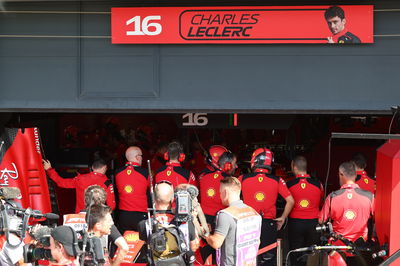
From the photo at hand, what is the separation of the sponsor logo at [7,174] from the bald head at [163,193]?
10.9 feet

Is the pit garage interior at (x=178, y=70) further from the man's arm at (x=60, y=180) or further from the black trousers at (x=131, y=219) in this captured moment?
the black trousers at (x=131, y=219)

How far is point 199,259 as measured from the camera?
26.5ft

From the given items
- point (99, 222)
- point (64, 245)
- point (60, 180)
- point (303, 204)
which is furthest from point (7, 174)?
point (64, 245)

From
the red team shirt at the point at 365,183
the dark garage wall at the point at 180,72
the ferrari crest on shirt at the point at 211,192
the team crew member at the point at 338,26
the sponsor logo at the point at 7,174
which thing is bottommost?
the ferrari crest on shirt at the point at 211,192

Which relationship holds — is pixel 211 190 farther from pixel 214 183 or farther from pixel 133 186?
pixel 133 186

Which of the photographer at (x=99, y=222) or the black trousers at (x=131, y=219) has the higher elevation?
the photographer at (x=99, y=222)

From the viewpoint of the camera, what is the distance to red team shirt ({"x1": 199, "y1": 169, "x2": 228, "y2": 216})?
8.59 meters

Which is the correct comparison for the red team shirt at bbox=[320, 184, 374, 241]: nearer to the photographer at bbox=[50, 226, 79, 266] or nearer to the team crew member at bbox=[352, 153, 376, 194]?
the team crew member at bbox=[352, 153, 376, 194]

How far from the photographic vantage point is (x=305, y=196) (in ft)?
27.6

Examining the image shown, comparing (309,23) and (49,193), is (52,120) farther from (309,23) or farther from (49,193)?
(309,23)

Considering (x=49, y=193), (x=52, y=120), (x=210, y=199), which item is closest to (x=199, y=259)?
(x=210, y=199)

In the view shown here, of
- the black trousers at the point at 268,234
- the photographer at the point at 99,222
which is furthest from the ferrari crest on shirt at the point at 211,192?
the photographer at the point at 99,222

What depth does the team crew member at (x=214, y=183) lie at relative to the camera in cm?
855

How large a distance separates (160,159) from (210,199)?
85.3 inches
